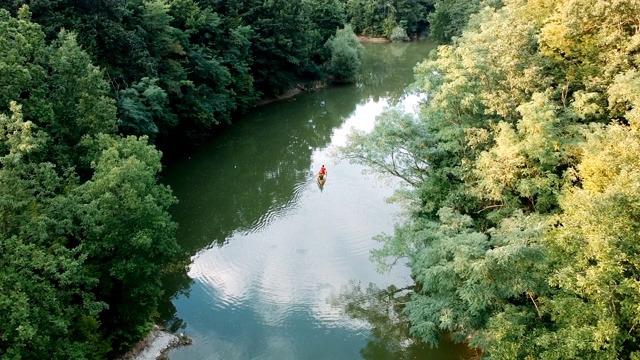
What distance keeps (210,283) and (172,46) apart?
1673 cm

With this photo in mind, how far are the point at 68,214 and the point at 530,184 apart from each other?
13.0 m

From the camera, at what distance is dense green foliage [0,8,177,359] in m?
11.5

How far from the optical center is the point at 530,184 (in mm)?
13914

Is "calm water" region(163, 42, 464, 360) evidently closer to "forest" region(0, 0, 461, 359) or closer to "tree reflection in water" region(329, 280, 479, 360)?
"tree reflection in water" region(329, 280, 479, 360)

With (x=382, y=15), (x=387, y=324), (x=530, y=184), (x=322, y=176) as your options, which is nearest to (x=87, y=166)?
(x=387, y=324)

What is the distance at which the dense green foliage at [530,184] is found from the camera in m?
10.0

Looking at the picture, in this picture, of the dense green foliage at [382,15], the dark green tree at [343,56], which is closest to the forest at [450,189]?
the dark green tree at [343,56]

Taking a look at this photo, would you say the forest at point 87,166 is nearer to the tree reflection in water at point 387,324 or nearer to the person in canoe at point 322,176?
the tree reflection in water at point 387,324

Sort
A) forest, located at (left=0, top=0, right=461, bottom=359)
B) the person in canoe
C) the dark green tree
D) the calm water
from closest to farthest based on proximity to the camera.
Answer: forest, located at (left=0, top=0, right=461, bottom=359) → the calm water → the person in canoe → the dark green tree

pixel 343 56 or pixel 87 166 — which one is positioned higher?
pixel 87 166

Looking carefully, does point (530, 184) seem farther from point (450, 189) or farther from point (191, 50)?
point (191, 50)

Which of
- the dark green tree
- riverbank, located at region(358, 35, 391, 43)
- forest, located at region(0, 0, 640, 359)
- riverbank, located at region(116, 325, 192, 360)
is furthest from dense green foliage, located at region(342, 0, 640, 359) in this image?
riverbank, located at region(358, 35, 391, 43)

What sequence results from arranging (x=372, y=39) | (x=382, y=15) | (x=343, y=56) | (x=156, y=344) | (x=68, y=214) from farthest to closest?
(x=372, y=39)
(x=382, y=15)
(x=343, y=56)
(x=156, y=344)
(x=68, y=214)

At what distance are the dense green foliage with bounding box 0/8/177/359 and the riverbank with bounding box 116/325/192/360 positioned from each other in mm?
397
